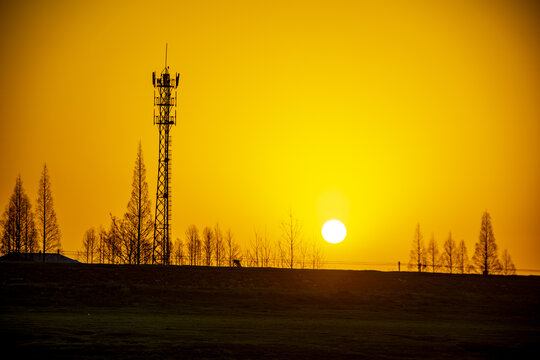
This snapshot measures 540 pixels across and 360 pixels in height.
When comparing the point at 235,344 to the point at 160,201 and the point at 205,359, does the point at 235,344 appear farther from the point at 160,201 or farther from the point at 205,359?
the point at 160,201

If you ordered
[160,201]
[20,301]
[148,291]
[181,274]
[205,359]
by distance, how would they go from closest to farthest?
1. [205,359]
2. [20,301]
3. [148,291]
4. [181,274]
5. [160,201]

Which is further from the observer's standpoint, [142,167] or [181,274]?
[142,167]

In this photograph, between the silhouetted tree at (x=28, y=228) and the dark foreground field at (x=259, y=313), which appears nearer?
the dark foreground field at (x=259, y=313)

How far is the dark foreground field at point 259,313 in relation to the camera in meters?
27.6

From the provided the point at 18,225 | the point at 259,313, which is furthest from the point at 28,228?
the point at 259,313

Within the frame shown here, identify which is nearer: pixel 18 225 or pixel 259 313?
pixel 259 313

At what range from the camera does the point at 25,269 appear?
56.6 metres

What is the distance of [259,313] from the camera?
47.9m

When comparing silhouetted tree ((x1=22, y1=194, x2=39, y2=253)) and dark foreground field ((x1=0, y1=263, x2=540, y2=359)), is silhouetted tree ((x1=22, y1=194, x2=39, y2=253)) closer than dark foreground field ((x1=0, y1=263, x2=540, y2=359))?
No

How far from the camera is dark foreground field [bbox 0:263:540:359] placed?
27.6 meters

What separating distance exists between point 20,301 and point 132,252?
116ft

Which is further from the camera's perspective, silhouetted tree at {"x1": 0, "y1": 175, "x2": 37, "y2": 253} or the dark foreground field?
silhouetted tree at {"x1": 0, "y1": 175, "x2": 37, "y2": 253}

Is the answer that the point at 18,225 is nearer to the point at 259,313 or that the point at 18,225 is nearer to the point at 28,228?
the point at 28,228

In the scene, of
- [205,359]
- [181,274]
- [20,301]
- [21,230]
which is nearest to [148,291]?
[181,274]
